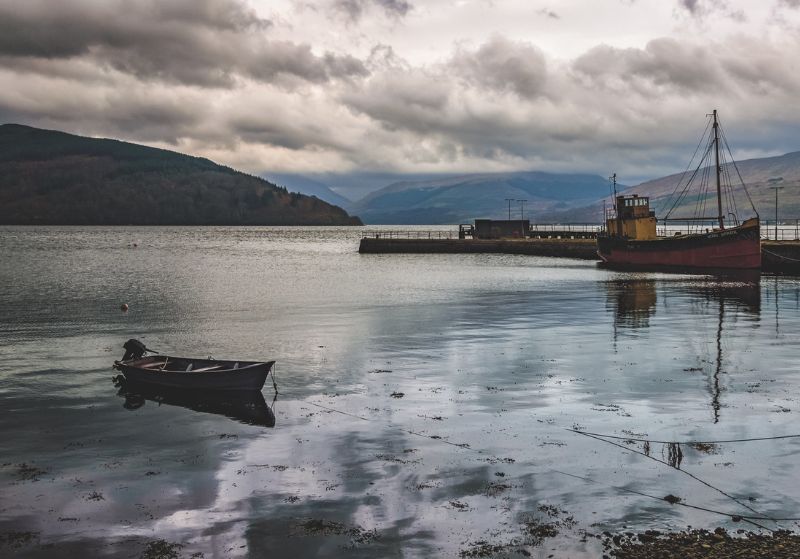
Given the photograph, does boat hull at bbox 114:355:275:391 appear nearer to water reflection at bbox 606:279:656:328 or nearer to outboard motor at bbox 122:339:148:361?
outboard motor at bbox 122:339:148:361

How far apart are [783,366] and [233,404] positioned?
23.8m

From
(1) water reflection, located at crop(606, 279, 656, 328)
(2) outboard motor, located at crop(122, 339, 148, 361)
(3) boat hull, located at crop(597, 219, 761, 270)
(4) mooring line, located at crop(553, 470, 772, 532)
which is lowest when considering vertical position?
(4) mooring line, located at crop(553, 470, 772, 532)

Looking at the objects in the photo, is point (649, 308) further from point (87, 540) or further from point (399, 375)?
point (87, 540)

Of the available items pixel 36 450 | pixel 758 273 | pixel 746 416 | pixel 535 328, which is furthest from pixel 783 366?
pixel 758 273

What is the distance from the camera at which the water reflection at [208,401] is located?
24.2m

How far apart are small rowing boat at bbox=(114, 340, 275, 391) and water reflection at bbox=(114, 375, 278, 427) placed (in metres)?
0.27

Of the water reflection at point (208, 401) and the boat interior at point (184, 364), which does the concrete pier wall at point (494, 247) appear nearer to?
the boat interior at point (184, 364)

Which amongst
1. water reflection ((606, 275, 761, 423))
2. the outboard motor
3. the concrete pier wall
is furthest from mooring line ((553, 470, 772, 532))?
the concrete pier wall

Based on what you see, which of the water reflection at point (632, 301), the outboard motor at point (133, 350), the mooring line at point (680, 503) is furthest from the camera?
the water reflection at point (632, 301)

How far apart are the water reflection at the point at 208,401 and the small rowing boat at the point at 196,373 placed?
267 mm

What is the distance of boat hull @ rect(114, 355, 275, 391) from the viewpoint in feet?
87.9

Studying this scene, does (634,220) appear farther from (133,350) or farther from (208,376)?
(208,376)

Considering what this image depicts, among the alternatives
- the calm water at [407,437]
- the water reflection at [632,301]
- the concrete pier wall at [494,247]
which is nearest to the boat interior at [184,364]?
the calm water at [407,437]

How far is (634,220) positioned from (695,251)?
14901 mm
